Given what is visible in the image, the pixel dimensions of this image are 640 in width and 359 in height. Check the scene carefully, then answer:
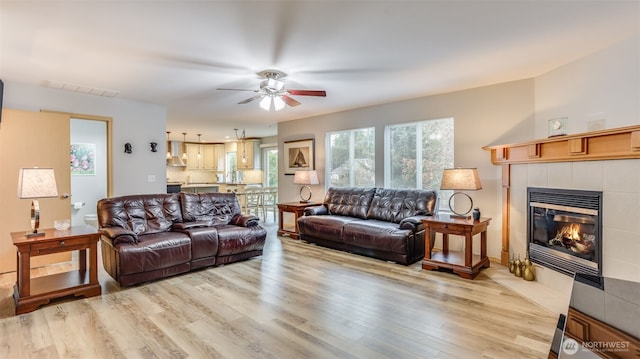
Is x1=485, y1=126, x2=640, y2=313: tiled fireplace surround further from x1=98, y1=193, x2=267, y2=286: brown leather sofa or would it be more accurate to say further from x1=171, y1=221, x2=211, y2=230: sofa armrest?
x1=171, y1=221, x2=211, y2=230: sofa armrest

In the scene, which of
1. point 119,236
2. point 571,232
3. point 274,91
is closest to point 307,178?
point 274,91

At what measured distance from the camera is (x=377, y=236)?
4.28m

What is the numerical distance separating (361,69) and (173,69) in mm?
2153

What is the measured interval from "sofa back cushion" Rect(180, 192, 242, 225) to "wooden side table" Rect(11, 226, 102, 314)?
1.26m

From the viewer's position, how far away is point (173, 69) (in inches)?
139

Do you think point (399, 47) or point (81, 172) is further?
point (81, 172)

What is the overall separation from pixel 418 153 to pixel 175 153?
8.28 metres

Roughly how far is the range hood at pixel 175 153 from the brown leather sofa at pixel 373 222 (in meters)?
6.59

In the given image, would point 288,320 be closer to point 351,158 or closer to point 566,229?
point 566,229

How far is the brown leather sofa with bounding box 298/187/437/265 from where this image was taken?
13.7ft

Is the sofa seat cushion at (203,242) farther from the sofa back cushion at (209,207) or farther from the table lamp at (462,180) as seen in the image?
the table lamp at (462,180)

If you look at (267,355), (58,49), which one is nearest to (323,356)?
(267,355)

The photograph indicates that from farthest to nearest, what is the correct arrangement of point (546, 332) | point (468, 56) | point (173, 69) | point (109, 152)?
point (109, 152)
point (173, 69)
point (468, 56)
point (546, 332)

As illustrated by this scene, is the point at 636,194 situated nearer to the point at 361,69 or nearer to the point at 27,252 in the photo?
the point at 361,69
